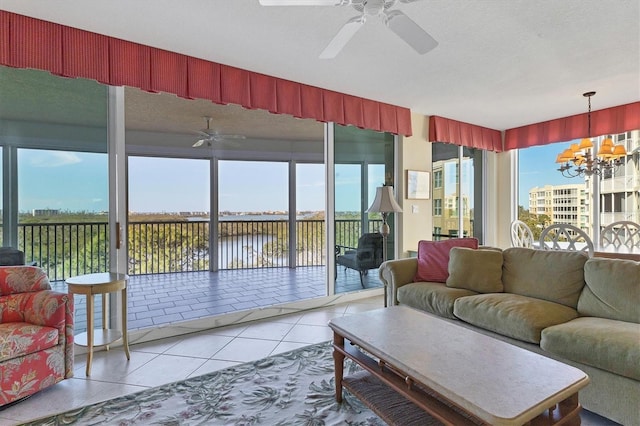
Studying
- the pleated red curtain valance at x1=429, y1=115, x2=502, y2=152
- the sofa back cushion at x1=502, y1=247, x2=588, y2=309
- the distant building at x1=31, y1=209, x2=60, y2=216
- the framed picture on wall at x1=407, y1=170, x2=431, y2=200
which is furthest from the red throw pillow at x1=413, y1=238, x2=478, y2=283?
the distant building at x1=31, y1=209, x2=60, y2=216

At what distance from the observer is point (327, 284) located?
4066 mm

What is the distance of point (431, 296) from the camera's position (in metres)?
2.78

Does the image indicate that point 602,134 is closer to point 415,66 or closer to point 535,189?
point 535,189

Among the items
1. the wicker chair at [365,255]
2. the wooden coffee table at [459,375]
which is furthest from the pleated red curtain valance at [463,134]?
the wooden coffee table at [459,375]

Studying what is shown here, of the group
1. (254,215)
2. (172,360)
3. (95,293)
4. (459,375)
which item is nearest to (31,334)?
(95,293)

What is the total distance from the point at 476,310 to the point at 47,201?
3382mm

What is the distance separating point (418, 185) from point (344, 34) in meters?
2.98

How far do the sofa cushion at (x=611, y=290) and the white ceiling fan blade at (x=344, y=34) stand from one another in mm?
2198

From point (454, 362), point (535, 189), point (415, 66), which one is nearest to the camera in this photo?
point (454, 362)

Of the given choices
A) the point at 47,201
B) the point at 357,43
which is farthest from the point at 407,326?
the point at 47,201

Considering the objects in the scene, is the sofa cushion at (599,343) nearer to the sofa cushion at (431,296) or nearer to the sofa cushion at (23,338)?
the sofa cushion at (431,296)

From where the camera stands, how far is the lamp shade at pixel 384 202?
13.3 feet

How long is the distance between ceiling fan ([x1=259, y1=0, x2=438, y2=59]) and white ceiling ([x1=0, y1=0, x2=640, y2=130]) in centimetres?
30

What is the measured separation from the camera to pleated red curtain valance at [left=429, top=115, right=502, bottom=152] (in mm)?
4828
